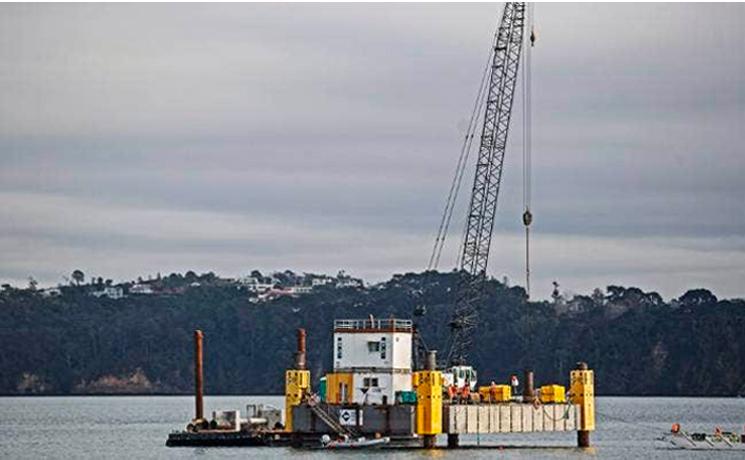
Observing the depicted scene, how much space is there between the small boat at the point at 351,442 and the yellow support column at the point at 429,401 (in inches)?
84.7

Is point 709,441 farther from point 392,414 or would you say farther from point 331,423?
point 331,423

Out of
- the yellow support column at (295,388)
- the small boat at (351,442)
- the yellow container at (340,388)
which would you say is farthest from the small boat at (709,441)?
the yellow support column at (295,388)

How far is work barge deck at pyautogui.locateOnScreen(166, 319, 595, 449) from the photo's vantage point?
111m

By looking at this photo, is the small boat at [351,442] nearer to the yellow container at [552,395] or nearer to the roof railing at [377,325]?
the roof railing at [377,325]

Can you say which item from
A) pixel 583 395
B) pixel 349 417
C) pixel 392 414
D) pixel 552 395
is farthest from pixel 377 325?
pixel 583 395

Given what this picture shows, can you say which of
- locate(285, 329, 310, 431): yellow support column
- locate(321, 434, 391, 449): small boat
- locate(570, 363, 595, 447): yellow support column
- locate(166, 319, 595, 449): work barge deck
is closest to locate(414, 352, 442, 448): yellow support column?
locate(166, 319, 595, 449): work barge deck

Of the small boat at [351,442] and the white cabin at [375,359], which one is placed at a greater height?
the white cabin at [375,359]

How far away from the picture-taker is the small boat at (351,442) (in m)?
111

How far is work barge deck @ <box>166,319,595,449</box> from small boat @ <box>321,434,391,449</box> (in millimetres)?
258

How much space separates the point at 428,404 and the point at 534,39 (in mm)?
36024

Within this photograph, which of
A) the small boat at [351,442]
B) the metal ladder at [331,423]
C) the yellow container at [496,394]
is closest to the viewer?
the small boat at [351,442]

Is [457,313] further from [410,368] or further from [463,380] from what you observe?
[410,368]

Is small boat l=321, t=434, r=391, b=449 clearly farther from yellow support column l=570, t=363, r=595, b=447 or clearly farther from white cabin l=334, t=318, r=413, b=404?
yellow support column l=570, t=363, r=595, b=447

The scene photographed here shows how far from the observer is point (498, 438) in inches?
5723
